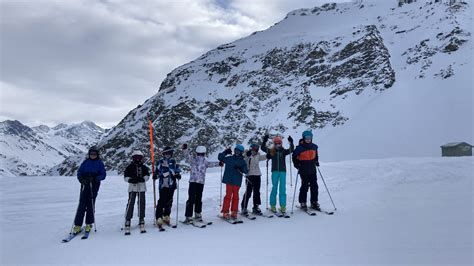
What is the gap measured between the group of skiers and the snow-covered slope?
501 millimetres

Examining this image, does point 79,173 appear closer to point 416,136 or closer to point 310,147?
point 310,147

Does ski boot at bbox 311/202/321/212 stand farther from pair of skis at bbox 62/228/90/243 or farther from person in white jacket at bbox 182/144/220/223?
pair of skis at bbox 62/228/90/243

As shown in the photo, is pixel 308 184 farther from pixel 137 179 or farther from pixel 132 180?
pixel 132 180

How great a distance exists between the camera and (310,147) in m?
10.0

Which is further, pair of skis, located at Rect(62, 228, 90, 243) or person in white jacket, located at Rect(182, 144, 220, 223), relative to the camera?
person in white jacket, located at Rect(182, 144, 220, 223)

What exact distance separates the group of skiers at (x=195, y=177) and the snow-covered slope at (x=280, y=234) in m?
0.50

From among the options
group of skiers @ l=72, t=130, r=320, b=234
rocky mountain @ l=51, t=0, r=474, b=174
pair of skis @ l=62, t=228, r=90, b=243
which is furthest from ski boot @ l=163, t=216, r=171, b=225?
rocky mountain @ l=51, t=0, r=474, b=174

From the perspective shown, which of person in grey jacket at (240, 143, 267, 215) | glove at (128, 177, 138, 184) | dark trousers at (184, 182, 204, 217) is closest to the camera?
glove at (128, 177, 138, 184)

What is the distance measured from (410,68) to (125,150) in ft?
198

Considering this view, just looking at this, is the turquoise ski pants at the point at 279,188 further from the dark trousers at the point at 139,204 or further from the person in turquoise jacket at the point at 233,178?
the dark trousers at the point at 139,204

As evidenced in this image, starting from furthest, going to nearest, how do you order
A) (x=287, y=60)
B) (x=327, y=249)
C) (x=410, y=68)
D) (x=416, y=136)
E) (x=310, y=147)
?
(x=287, y=60) < (x=410, y=68) < (x=416, y=136) < (x=310, y=147) < (x=327, y=249)

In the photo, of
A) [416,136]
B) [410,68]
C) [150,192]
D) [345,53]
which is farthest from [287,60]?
[150,192]

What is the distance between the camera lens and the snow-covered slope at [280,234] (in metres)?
6.09

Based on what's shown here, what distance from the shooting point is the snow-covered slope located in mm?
6094
